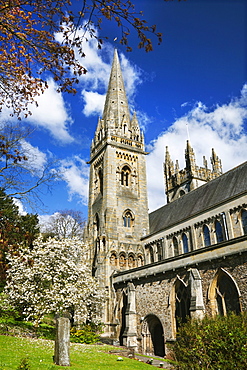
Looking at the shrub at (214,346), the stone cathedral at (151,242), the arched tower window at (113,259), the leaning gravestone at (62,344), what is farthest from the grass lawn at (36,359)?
the arched tower window at (113,259)

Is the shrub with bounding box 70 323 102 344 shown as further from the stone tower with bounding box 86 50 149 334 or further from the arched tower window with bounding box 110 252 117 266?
the arched tower window with bounding box 110 252 117 266

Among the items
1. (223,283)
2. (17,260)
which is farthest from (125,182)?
(223,283)

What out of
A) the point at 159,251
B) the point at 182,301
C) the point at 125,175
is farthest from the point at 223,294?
the point at 125,175

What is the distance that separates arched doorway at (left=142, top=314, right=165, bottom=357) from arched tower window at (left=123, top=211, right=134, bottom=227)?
12.6 meters

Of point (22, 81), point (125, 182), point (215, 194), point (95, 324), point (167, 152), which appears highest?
point (167, 152)

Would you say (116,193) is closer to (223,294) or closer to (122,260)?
(122,260)

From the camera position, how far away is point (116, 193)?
33.9 metres

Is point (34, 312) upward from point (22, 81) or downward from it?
downward

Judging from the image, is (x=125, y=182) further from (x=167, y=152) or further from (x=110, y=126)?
(x=167, y=152)

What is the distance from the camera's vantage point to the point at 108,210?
32.3 metres

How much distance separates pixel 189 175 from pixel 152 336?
2971 centimetres

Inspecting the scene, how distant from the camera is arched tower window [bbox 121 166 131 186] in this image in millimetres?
35772

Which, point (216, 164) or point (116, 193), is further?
point (216, 164)

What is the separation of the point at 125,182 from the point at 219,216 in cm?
1389
